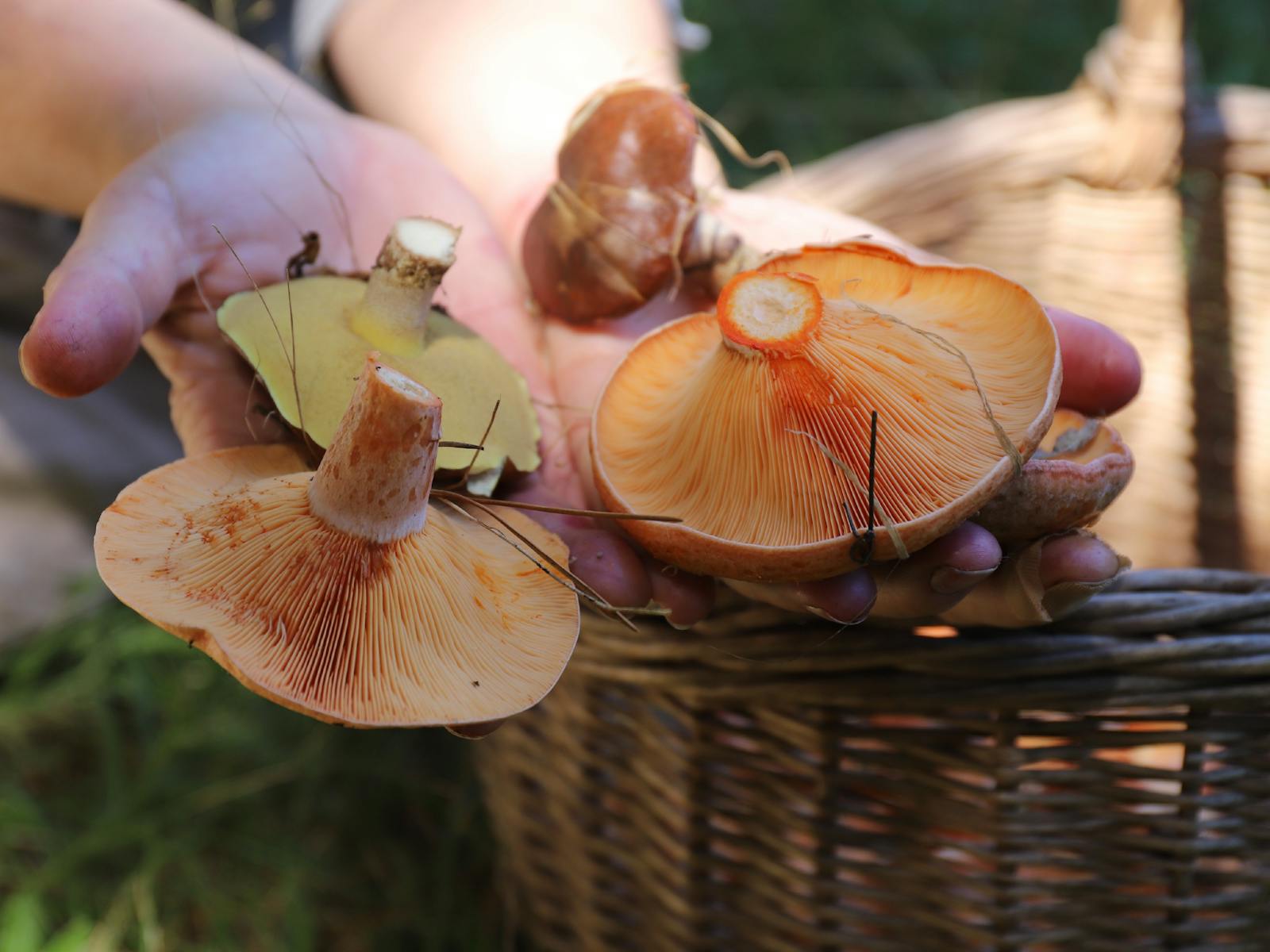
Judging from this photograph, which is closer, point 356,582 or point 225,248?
point 356,582

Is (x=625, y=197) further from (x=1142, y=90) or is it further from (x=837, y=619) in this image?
(x=1142, y=90)

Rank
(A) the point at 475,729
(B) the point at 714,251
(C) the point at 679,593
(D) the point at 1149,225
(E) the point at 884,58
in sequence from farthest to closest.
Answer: (E) the point at 884,58 < (D) the point at 1149,225 < (B) the point at 714,251 < (C) the point at 679,593 < (A) the point at 475,729

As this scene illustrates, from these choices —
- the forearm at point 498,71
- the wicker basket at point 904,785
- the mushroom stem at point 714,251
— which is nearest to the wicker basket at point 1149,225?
the forearm at point 498,71

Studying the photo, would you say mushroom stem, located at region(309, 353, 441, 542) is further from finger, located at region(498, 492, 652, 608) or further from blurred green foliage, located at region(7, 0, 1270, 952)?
blurred green foliage, located at region(7, 0, 1270, 952)

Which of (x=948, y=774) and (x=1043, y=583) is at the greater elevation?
(x=1043, y=583)

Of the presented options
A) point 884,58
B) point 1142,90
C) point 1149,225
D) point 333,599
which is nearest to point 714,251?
point 333,599

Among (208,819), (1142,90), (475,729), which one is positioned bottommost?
(208,819)

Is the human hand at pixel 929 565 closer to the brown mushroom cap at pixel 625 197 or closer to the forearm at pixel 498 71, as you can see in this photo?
the brown mushroom cap at pixel 625 197
